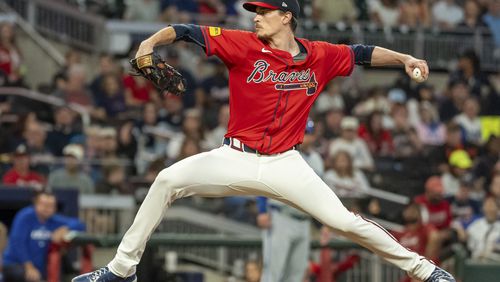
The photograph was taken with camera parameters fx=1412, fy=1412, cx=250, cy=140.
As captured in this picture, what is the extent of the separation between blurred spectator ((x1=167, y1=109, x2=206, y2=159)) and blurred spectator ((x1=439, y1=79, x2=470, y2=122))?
4152 millimetres

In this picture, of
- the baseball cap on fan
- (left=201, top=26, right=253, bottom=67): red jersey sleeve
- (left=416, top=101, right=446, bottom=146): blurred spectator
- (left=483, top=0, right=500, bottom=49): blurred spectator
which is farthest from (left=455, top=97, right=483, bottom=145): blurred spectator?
(left=201, top=26, right=253, bottom=67): red jersey sleeve

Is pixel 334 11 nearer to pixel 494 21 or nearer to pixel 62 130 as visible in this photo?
pixel 494 21

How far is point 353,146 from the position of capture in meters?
17.2

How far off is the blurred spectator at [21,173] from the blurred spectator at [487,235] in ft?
15.2

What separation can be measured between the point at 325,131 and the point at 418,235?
166 inches

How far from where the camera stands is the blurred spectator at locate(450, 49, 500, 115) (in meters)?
20.3

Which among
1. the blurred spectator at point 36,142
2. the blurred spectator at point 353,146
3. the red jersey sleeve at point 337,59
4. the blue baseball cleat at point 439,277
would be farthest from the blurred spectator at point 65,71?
the blue baseball cleat at point 439,277

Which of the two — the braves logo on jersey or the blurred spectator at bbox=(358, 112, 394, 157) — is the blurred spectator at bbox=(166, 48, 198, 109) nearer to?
the blurred spectator at bbox=(358, 112, 394, 157)

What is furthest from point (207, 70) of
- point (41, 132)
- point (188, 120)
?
point (41, 132)

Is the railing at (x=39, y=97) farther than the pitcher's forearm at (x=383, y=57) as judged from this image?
Yes

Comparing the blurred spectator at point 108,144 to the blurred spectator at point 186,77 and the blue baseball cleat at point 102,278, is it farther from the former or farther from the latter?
the blue baseball cleat at point 102,278

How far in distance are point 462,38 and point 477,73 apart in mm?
1166

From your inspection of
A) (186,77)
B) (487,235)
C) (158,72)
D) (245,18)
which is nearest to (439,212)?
(487,235)

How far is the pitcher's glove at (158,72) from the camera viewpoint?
845 cm
